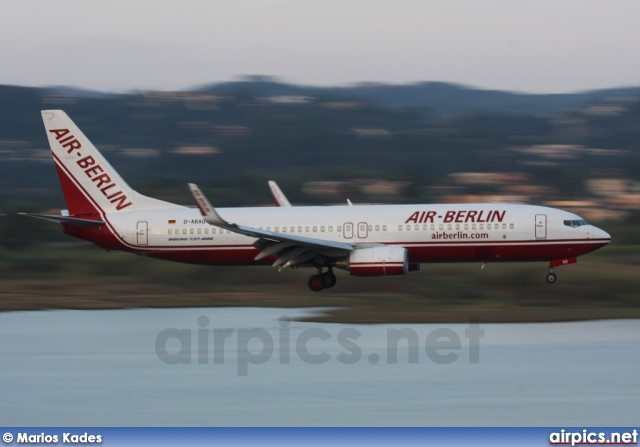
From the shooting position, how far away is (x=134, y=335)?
94.6 ft

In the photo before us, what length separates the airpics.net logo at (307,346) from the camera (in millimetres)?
24438

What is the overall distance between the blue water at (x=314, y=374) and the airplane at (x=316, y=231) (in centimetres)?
367

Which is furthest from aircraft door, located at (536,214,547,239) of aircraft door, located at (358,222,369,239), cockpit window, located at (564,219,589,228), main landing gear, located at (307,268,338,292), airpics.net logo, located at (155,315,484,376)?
main landing gear, located at (307,268,338,292)

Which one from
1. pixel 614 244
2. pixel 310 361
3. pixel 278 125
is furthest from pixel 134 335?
pixel 278 125

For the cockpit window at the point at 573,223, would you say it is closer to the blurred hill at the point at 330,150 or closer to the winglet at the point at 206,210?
the winglet at the point at 206,210

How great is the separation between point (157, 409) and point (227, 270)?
25857 millimetres

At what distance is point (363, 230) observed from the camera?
34531 millimetres

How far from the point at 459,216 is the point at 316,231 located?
15.9 feet

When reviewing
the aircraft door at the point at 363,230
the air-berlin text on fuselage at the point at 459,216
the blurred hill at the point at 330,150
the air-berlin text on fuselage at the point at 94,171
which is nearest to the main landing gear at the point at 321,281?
the aircraft door at the point at 363,230

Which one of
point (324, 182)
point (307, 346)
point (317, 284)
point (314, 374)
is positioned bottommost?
point (314, 374)

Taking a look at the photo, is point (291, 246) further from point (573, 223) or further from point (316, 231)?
point (573, 223)

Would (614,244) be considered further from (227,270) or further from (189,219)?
(189,219)

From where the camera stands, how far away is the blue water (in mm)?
18828

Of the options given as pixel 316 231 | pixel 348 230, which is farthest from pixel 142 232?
pixel 348 230
